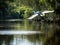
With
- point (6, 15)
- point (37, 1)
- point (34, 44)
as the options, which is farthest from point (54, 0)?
point (6, 15)

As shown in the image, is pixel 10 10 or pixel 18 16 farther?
pixel 18 16

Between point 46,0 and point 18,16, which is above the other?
point 46,0

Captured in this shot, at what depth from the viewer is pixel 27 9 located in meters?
71.2

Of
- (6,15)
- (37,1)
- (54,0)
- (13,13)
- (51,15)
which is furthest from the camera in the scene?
(13,13)

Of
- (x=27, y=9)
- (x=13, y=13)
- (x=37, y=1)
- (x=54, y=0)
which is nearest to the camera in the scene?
(x=54, y=0)

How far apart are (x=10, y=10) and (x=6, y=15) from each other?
2480mm

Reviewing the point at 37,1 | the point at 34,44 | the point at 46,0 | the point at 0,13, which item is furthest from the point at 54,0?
the point at 0,13

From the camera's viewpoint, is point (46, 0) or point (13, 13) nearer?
point (46, 0)

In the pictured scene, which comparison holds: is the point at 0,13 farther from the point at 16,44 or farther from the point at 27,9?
the point at 16,44

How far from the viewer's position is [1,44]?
14594mm

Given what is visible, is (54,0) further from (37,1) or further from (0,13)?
(0,13)

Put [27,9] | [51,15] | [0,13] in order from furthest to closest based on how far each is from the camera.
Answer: [0,13]
[27,9]
[51,15]

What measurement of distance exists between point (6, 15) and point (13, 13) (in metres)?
6.22

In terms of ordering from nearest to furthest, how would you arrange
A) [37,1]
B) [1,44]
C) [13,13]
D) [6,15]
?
[1,44] < [37,1] < [6,15] < [13,13]
